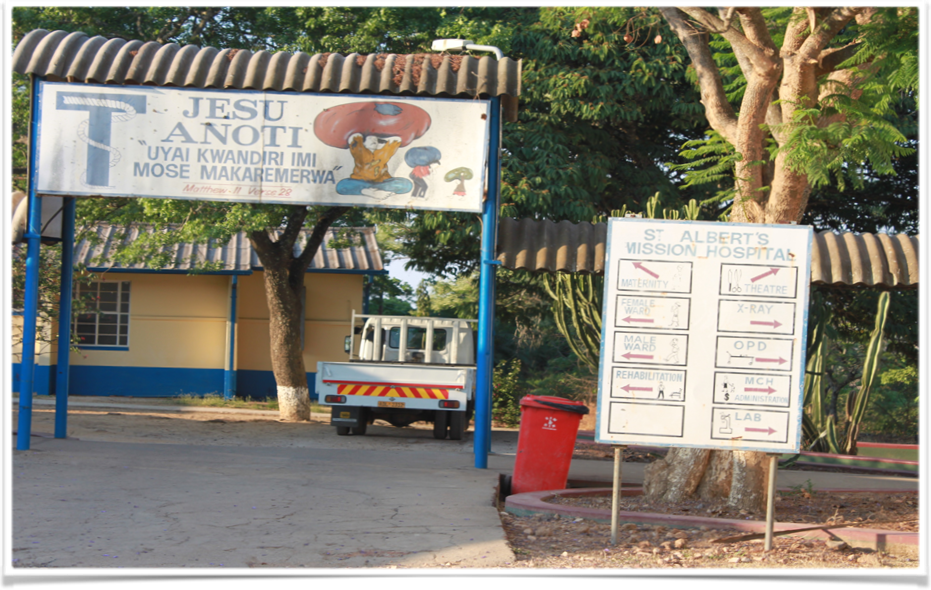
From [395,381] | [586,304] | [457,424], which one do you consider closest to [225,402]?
[395,381]

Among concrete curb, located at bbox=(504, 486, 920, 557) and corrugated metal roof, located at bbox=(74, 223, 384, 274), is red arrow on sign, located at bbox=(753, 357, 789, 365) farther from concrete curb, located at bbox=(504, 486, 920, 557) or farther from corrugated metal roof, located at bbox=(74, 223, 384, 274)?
corrugated metal roof, located at bbox=(74, 223, 384, 274)

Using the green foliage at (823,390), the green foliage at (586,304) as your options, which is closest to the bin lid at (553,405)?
the green foliage at (586,304)

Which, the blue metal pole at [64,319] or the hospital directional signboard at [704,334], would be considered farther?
the blue metal pole at [64,319]

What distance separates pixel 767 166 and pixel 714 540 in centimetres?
399

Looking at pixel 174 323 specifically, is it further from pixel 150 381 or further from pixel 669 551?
pixel 669 551

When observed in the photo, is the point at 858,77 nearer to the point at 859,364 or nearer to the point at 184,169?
the point at 184,169

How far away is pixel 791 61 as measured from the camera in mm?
7566

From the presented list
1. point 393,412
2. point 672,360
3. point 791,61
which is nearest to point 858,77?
point 791,61

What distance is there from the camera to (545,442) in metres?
8.05

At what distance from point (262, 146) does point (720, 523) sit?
638 cm

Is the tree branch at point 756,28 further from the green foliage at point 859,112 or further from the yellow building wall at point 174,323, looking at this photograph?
the yellow building wall at point 174,323

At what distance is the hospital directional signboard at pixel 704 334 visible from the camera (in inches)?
233

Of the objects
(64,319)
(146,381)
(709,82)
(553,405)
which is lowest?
(146,381)

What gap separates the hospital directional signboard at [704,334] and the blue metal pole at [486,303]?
332 centimetres
